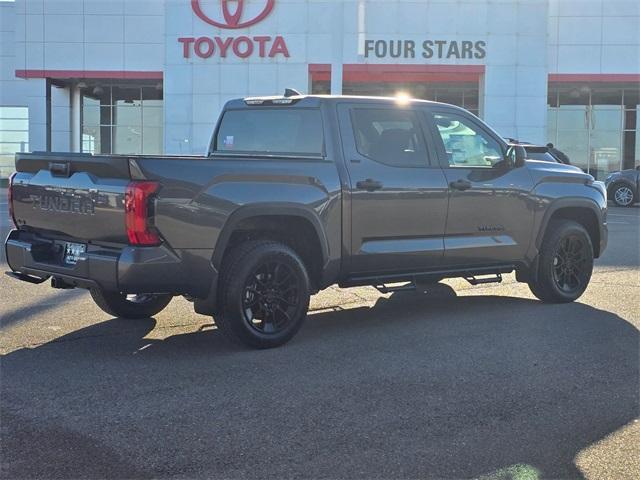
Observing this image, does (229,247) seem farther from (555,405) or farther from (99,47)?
(99,47)

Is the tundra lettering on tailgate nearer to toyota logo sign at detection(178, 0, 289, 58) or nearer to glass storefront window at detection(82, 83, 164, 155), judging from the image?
toyota logo sign at detection(178, 0, 289, 58)

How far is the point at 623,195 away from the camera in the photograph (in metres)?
22.4

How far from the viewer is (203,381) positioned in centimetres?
459

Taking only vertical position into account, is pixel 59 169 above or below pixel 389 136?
below

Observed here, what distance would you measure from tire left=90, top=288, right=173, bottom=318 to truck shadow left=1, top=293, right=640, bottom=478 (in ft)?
0.32

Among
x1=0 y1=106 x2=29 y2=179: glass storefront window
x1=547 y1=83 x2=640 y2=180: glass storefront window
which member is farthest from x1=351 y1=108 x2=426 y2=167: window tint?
x1=0 y1=106 x2=29 y2=179: glass storefront window

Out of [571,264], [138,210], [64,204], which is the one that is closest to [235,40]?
[571,264]

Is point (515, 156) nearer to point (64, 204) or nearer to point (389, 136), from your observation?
point (389, 136)

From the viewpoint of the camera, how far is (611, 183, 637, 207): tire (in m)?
22.2

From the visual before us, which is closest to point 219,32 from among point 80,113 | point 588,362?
point 80,113

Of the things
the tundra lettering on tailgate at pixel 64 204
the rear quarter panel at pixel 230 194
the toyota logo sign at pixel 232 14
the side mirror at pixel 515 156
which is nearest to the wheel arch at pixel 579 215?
the side mirror at pixel 515 156

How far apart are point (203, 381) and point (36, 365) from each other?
1.24m

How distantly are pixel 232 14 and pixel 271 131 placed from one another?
69.6 feet

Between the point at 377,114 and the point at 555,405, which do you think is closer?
the point at 555,405
